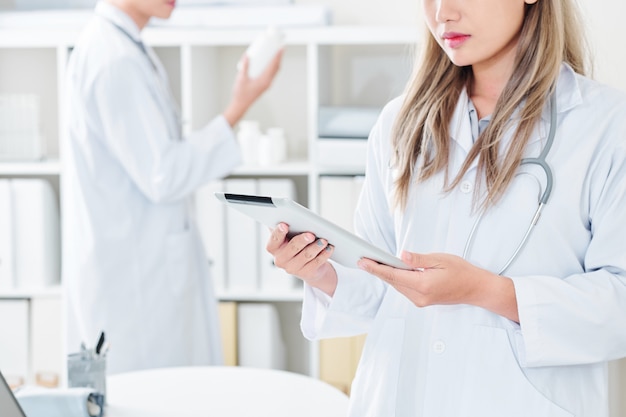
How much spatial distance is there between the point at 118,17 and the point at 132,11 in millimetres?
62

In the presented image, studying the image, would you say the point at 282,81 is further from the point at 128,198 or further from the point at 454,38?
the point at 454,38

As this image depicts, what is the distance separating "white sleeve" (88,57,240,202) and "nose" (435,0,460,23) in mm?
1253

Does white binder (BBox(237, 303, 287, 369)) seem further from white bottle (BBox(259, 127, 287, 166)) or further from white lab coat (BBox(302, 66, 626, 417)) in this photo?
white lab coat (BBox(302, 66, 626, 417))

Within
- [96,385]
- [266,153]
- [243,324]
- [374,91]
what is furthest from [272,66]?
[96,385]

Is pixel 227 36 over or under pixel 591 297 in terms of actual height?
over

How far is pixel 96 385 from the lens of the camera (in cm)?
169

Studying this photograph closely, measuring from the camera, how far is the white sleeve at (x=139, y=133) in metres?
2.39

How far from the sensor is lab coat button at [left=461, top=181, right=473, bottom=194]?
1321 millimetres

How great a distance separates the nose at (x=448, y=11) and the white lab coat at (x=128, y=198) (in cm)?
125

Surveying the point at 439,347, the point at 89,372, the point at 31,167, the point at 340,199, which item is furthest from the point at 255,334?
the point at 439,347

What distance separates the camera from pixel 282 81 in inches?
132

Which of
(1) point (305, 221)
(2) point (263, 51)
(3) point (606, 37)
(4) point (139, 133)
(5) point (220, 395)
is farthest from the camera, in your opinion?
(2) point (263, 51)

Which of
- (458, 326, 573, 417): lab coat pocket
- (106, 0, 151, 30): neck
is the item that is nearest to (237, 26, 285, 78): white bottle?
(106, 0, 151, 30): neck

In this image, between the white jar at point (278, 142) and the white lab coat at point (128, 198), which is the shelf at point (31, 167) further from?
the white jar at point (278, 142)
